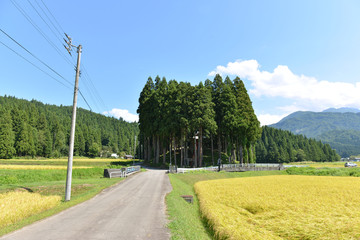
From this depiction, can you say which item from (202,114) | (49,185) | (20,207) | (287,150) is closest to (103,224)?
(20,207)

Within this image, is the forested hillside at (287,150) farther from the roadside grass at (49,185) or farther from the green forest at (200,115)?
the roadside grass at (49,185)

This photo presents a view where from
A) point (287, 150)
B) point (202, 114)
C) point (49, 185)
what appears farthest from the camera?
point (287, 150)

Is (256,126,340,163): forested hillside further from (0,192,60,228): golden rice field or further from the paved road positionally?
(0,192,60,228): golden rice field

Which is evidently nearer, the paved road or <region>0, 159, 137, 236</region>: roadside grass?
the paved road

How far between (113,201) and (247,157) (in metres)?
45.8

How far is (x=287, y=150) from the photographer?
378 feet

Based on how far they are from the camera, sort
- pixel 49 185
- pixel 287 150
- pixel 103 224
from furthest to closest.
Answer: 1. pixel 287 150
2. pixel 49 185
3. pixel 103 224

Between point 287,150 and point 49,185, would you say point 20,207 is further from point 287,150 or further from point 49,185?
point 287,150

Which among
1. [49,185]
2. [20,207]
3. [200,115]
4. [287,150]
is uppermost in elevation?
[200,115]

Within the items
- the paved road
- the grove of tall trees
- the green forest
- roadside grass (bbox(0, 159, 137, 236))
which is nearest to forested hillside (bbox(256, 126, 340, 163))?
the green forest

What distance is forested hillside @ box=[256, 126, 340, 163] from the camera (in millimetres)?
112119

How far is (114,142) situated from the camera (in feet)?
515

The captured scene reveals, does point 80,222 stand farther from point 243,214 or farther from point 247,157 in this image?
point 247,157

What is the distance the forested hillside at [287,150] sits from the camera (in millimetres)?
112119
